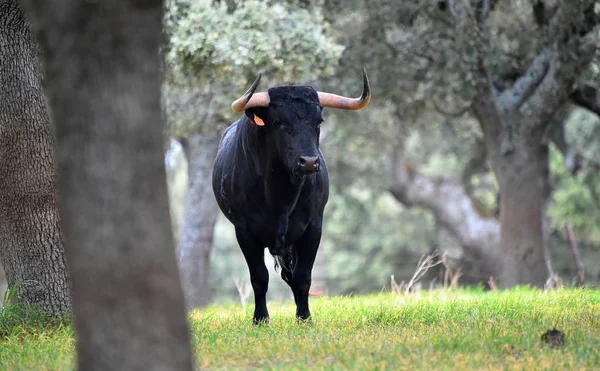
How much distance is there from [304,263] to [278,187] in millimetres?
787

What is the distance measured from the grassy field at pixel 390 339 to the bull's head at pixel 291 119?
140 centimetres

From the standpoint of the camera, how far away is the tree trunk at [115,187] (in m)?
4.05

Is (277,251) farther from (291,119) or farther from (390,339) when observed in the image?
(390,339)

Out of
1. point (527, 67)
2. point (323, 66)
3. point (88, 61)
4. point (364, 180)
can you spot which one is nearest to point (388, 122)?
point (527, 67)

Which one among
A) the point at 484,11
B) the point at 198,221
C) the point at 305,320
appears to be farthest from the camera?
the point at 198,221

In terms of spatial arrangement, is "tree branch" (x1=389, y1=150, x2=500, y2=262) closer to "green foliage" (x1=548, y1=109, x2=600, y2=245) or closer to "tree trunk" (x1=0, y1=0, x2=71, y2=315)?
"green foliage" (x1=548, y1=109, x2=600, y2=245)

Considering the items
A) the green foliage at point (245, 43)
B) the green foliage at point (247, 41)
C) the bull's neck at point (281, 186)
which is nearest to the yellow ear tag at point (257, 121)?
the bull's neck at point (281, 186)

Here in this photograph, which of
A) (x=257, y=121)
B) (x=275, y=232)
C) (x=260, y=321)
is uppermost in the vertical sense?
(x=257, y=121)

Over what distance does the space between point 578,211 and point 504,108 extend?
1057 centimetres

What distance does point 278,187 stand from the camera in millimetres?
7668

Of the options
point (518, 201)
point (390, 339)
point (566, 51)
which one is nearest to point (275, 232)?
point (390, 339)

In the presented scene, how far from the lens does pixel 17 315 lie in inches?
298

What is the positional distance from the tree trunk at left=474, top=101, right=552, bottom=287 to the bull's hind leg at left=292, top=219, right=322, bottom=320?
9274mm

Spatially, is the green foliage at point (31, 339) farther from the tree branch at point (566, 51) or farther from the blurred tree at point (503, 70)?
the tree branch at point (566, 51)
